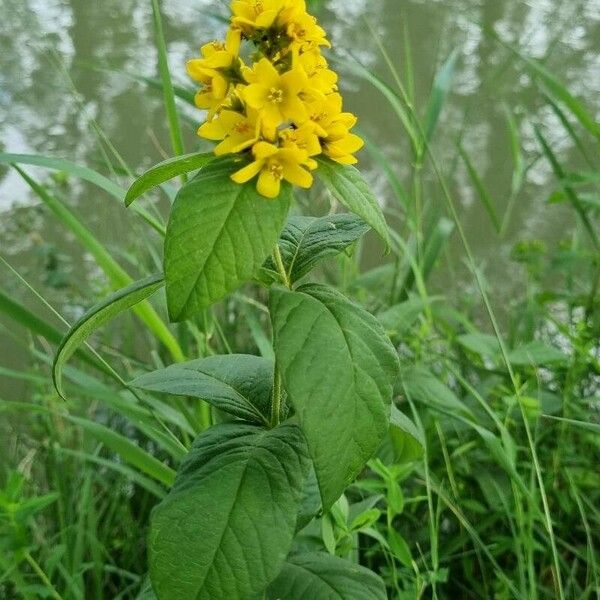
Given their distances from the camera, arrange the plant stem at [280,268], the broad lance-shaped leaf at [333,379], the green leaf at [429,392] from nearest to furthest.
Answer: the broad lance-shaped leaf at [333,379] → the plant stem at [280,268] → the green leaf at [429,392]

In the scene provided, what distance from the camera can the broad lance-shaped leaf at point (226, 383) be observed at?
742 millimetres

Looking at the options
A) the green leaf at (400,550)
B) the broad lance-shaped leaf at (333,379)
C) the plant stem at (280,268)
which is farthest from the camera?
the green leaf at (400,550)

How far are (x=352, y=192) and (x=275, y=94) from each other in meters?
0.10

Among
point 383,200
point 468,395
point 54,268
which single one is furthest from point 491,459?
point 383,200

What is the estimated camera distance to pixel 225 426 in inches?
28.4

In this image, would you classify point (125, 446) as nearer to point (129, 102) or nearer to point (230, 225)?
point (230, 225)

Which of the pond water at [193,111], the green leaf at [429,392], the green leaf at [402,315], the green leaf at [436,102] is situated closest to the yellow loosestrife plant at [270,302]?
the green leaf at [429,392]

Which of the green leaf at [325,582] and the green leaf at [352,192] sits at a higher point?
the green leaf at [352,192]

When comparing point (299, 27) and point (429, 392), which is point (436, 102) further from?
point (299, 27)

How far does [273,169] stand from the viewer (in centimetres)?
60

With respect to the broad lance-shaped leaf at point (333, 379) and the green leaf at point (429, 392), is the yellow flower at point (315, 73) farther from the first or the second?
the green leaf at point (429, 392)

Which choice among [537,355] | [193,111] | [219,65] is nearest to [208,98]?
[219,65]

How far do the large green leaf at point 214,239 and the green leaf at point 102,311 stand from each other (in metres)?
0.06

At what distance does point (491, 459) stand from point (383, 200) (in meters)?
1.38
